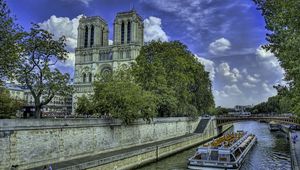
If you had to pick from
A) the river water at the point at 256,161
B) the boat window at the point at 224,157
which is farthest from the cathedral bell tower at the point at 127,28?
the boat window at the point at 224,157

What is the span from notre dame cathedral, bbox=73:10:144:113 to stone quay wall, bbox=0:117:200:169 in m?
66.8

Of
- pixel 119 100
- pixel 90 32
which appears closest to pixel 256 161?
pixel 119 100

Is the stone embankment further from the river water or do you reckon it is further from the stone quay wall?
the river water

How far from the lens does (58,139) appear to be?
2458 centimetres

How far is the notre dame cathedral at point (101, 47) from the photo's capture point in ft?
338

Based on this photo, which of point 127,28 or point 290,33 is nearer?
point 290,33

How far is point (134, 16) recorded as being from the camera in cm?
10419

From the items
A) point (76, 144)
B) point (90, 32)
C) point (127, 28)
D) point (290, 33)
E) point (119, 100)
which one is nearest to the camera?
point (290, 33)

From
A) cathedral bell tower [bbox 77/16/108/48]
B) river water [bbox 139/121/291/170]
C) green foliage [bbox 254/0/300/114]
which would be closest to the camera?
green foliage [bbox 254/0/300/114]

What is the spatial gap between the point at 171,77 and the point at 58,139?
29278 mm

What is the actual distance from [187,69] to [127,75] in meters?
21.5

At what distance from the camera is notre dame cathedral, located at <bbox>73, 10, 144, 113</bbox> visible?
103000 mm

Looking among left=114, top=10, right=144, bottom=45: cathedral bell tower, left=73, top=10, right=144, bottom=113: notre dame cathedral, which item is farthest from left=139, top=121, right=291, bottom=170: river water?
left=114, top=10, right=144, bottom=45: cathedral bell tower

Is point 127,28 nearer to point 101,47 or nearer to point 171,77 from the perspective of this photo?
point 101,47
